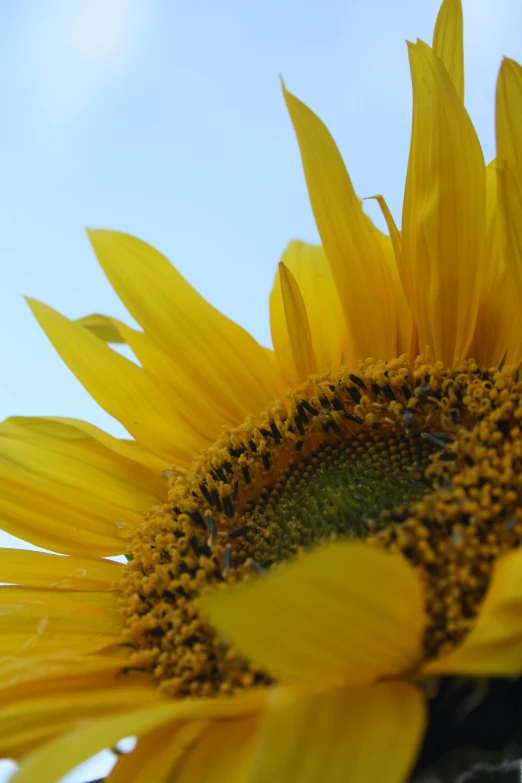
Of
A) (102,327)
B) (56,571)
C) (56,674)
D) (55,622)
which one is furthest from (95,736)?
(102,327)

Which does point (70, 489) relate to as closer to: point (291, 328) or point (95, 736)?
point (291, 328)

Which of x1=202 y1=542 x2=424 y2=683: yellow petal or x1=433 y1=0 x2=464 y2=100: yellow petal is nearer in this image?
x1=202 y1=542 x2=424 y2=683: yellow petal

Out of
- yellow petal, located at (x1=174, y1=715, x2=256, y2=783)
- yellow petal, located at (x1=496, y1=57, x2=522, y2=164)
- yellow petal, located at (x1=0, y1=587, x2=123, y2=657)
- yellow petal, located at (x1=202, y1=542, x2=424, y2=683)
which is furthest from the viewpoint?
yellow petal, located at (x1=0, y1=587, x2=123, y2=657)

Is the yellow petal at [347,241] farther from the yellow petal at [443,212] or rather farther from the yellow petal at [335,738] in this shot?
the yellow petal at [335,738]

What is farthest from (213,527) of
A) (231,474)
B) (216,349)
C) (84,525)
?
(216,349)

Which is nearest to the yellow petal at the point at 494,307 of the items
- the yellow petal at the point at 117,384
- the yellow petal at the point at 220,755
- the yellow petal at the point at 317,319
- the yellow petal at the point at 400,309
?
the yellow petal at the point at 400,309

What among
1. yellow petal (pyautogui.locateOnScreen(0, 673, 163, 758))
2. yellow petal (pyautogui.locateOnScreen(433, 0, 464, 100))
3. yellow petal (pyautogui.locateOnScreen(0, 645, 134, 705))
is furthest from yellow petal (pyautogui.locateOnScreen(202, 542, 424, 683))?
yellow petal (pyautogui.locateOnScreen(433, 0, 464, 100))

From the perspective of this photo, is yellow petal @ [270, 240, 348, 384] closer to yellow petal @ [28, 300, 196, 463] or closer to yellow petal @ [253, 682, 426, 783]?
yellow petal @ [28, 300, 196, 463]
